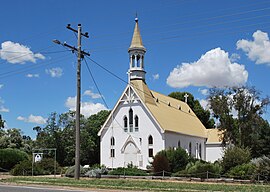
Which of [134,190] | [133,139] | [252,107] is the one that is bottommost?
[134,190]

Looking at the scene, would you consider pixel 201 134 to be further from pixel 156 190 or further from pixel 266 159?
pixel 156 190

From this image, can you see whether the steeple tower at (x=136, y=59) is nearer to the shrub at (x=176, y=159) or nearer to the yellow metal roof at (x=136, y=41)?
the yellow metal roof at (x=136, y=41)

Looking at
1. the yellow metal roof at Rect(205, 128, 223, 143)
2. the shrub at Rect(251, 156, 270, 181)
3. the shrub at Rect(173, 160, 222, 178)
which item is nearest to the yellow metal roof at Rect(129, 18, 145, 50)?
the yellow metal roof at Rect(205, 128, 223, 143)

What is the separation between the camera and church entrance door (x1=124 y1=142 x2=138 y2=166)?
144ft

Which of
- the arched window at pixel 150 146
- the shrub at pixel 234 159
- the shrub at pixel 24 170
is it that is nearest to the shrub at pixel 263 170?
the shrub at pixel 234 159

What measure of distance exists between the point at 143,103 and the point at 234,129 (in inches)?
483

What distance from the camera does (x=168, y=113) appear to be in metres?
48.2

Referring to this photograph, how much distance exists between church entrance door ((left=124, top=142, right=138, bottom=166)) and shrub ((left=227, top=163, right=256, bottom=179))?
15694 millimetres

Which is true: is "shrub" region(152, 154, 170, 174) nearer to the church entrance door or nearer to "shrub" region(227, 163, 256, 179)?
"shrub" region(227, 163, 256, 179)

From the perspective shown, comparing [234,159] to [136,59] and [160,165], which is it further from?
[136,59]

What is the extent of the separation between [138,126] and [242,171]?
1754cm

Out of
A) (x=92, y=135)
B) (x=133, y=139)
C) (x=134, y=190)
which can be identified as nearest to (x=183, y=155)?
(x=133, y=139)

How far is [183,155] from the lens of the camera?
37.2 m

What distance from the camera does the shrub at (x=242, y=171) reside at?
1104 inches
